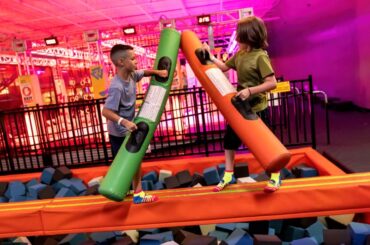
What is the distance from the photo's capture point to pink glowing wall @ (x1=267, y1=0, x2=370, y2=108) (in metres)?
7.52

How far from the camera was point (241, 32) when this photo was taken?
2.56 metres

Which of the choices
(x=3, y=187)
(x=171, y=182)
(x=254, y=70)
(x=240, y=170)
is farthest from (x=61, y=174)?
(x=254, y=70)

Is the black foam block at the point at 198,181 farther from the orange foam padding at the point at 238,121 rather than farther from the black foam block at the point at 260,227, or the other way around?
the orange foam padding at the point at 238,121

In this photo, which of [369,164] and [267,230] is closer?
[267,230]

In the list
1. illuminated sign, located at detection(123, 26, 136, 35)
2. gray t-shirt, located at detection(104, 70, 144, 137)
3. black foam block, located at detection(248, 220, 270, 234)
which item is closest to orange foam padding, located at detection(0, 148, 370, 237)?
black foam block, located at detection(248, 220, 270, 234)

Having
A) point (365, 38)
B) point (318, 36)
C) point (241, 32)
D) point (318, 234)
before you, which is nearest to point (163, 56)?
point (241, 32)

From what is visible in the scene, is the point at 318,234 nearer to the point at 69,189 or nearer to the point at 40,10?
the point at 69,189

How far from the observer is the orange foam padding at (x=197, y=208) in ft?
9.20

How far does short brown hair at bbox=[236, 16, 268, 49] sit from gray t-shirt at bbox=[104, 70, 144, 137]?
3.28ft

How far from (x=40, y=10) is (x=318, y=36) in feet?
27.3

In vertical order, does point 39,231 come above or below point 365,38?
below

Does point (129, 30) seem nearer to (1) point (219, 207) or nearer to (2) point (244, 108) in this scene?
(2) point (244, 108)

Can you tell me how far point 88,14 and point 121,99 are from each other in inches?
342

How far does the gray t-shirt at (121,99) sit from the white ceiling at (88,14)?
5.78 meters
